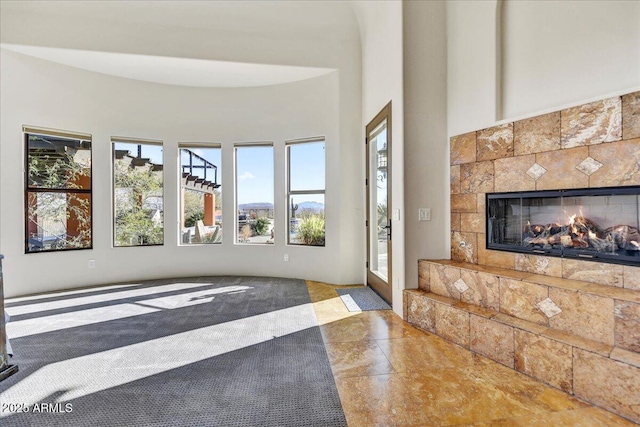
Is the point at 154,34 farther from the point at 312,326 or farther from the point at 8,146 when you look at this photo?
the point at 312,326

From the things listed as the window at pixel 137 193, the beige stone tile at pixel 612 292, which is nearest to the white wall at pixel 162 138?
the window at pixel 137 193

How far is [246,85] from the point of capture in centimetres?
526

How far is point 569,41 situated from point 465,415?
9.61 feet

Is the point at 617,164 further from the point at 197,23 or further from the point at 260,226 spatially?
the point at 197,23

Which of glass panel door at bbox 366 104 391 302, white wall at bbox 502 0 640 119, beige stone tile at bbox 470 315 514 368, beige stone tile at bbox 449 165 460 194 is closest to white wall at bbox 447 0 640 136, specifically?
white wall at bbox 502 0 640 119

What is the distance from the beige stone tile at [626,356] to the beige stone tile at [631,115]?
1.41 metres

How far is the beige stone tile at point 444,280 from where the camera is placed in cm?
295

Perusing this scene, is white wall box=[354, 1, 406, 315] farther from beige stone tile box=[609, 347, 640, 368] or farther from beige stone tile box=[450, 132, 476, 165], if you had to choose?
beige stone tile box=[609, 347, 640, 368]

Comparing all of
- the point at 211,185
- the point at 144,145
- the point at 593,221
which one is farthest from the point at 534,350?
the point at 144,145

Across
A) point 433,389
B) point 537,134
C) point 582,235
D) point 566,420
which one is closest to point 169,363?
point 433,389

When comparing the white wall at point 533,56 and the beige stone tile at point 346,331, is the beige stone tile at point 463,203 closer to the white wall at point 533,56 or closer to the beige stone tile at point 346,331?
the white wall at point 533,56

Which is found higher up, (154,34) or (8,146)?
(154,34)

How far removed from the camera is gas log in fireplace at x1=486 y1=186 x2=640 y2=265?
2.23 meters

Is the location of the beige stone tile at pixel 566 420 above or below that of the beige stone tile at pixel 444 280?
below
